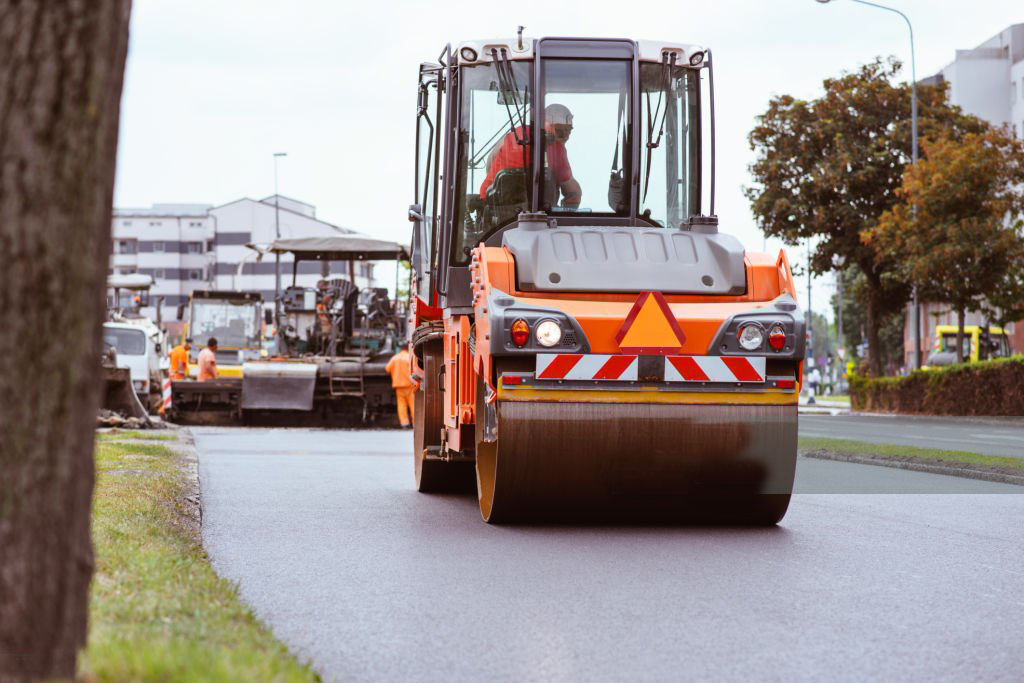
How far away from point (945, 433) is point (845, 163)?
19.2 metres

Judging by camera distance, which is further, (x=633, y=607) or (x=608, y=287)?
(x=608, y=287)

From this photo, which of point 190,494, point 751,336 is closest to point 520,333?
point 751,336

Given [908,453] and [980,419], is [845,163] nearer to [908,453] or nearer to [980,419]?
[980,419]

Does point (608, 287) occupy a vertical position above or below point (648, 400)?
above

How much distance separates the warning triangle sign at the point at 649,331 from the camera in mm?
8484

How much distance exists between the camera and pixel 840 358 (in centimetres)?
10300

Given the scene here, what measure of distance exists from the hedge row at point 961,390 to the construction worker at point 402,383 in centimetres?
1520

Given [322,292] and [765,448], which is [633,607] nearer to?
[765,448]

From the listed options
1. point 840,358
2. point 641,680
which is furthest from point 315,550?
point 840,358

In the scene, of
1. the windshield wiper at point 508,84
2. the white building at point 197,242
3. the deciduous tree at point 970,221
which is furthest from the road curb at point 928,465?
the white building at point 197,242

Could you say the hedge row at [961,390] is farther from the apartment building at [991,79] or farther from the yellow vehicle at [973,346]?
the apartment building at [991,79]

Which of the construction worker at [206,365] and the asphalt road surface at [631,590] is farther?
the construction worker at [206,365]

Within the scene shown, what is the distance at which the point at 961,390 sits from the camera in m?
36.0

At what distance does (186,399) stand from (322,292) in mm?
3423
